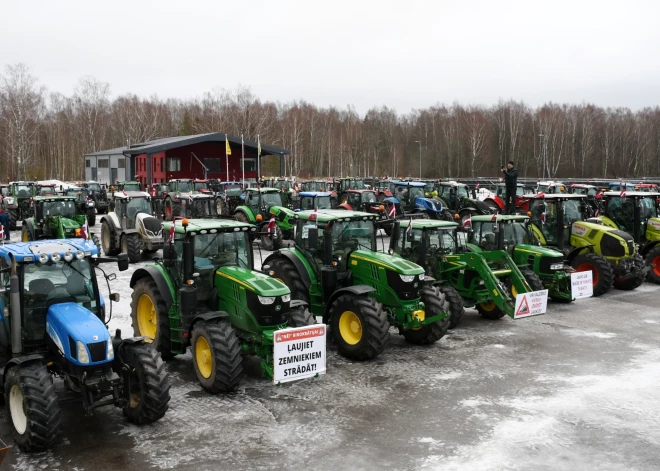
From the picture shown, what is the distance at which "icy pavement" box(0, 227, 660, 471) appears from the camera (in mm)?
6570

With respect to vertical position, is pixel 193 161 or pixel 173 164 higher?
pixel 193 161

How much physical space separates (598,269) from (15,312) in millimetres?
12068

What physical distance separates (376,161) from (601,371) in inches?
2806

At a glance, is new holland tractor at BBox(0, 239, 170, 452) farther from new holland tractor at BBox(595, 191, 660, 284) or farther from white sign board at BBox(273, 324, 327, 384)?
new holland tractor at BBox(595, 191, 660, 284)

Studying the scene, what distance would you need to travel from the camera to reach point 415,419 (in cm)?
766

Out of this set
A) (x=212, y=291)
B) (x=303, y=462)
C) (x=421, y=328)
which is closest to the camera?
(x=303, y=462)

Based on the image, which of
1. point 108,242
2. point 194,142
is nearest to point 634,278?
point 108,242

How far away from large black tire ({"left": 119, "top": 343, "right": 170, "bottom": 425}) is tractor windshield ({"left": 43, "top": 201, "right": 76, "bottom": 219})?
14.1 metres

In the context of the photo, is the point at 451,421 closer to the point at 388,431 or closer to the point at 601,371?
the point at 388,431

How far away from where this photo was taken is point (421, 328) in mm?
10562

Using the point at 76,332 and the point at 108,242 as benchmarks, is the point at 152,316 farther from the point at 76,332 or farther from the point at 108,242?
the point at 108,242

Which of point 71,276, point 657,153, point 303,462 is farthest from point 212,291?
point 657,153

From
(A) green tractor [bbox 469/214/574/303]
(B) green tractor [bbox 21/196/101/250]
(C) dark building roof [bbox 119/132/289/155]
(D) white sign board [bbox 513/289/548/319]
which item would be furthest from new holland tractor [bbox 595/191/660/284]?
(C) dark building roof [bbox 119/132/289/155]

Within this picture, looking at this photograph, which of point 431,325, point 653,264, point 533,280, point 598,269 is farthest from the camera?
point 653,264
